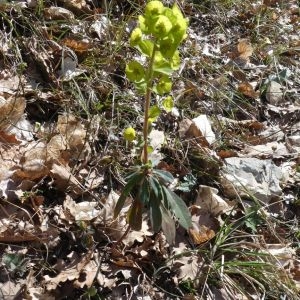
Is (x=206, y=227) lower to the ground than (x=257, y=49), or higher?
lower

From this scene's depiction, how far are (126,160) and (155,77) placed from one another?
2.77 ft

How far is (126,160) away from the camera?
7.66ft

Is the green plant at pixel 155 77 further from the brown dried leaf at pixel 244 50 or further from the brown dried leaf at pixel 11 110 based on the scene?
the brown dried leaf at pixel 244 50

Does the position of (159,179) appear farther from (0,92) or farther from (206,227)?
(0,92)

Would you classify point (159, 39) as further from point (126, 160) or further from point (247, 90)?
point (247, 90)

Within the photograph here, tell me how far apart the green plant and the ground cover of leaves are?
0.75ft

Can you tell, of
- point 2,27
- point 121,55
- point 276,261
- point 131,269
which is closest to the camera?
point 131,269

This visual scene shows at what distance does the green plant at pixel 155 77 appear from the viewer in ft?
4.57

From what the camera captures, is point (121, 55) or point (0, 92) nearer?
point (0, 92)

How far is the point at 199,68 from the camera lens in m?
3.05

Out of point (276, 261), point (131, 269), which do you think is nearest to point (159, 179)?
point (131, 269)

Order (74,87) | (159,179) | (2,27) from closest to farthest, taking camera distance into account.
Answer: (159,179), (74,87), (2,27)

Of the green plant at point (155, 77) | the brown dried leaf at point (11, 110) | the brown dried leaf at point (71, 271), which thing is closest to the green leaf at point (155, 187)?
the green plant at point (155, 77)

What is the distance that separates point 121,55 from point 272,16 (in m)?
1.68
